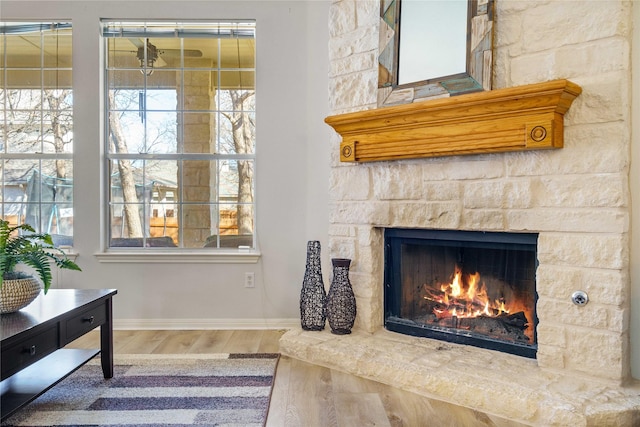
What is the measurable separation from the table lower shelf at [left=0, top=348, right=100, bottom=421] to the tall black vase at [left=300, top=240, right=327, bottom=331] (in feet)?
3.84

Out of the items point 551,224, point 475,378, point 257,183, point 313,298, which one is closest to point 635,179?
point 551,224

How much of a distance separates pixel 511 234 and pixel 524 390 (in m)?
0.75

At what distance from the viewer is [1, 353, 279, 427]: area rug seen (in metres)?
1.93

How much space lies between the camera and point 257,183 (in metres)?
3.39

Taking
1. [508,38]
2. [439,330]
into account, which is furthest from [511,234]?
[508,38]

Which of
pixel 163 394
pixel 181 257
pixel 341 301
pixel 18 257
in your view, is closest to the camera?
pixel 18 257

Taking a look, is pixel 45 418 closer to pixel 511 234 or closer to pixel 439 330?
pixel 439 330

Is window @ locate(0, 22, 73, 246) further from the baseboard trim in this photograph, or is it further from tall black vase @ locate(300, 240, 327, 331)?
tall black vase @ locate(300, 240, 327, 331)

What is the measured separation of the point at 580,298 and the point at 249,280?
7.09 ft

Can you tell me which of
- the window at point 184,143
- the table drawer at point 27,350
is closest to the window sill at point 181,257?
the window at point 184,143

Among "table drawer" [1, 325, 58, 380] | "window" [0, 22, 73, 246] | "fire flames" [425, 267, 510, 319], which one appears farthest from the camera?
"window" [0, 22, 73, 246]

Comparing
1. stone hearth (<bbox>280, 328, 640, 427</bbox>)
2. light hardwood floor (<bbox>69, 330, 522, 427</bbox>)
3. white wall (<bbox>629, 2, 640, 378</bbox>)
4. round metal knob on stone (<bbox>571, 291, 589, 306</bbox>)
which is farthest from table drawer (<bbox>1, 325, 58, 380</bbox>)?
white wall (<bbox>629, 2, 640, 378</bbox>)

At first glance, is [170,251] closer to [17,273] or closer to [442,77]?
[17,273]

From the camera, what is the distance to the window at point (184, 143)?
3.47 meters
